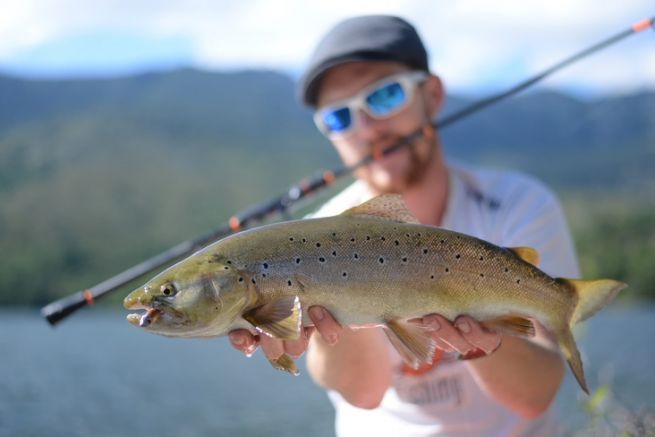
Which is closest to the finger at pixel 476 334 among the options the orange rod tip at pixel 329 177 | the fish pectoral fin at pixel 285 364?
the fish pectoral fin at pixel 285 364

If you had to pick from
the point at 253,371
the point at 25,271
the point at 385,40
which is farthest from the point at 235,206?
the point at 385,40

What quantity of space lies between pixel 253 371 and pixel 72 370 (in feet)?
41.3

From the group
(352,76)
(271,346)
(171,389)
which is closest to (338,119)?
(352,76)

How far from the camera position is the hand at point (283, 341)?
137 inches

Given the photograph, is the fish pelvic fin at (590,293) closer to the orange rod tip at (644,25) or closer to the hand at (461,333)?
the hand at (461,333)

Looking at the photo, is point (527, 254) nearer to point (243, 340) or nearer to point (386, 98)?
point (243, 340)

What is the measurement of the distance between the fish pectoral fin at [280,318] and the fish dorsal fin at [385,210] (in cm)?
55

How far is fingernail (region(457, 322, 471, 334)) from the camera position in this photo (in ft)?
11.8

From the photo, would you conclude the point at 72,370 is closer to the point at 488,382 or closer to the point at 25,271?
Answer: the point at 488,382

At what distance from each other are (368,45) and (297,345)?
248 centimetres

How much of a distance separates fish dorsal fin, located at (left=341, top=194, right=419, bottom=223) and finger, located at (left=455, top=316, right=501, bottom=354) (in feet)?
1.71

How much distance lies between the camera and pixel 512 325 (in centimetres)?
365

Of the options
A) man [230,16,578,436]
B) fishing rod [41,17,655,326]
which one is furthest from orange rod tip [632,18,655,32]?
man [230,16,578,436]

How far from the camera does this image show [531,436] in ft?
16.1
